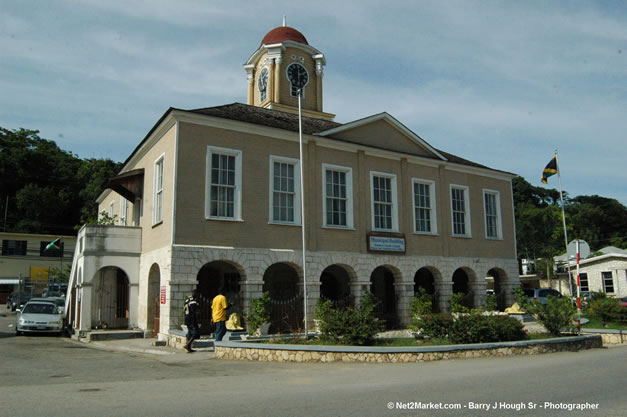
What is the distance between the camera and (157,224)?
18953 millimetres

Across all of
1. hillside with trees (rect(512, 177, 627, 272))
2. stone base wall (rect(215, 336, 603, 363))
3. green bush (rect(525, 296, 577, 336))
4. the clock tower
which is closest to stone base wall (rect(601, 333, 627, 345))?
green bush (rect(525, 296, 577, 336))

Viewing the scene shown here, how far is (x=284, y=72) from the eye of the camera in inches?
1142

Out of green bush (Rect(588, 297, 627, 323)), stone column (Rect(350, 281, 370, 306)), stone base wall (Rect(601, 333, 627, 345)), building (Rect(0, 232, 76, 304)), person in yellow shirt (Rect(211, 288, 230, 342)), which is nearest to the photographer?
person in yellow shirt (Rect(211, 288, 230, 342))

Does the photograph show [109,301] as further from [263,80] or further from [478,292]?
[478,292]

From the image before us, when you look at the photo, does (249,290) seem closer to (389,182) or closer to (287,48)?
(389,182)

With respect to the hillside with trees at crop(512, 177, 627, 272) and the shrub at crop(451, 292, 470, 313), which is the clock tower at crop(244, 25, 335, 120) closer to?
the shrub at crop(451, 292, 470, 313)

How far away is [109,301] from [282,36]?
17431mm

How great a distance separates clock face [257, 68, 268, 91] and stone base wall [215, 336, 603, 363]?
18.9 meters

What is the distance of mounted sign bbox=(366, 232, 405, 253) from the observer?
21.9m

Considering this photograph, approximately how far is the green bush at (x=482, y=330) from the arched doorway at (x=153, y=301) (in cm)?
1057

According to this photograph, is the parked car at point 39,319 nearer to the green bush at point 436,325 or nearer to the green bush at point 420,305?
the green bush at point 420,305

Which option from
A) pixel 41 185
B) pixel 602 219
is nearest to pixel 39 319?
A: pixel 41 185

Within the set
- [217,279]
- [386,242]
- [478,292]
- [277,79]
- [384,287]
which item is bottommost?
[478,292]

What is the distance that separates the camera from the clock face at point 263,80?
29.5 m
